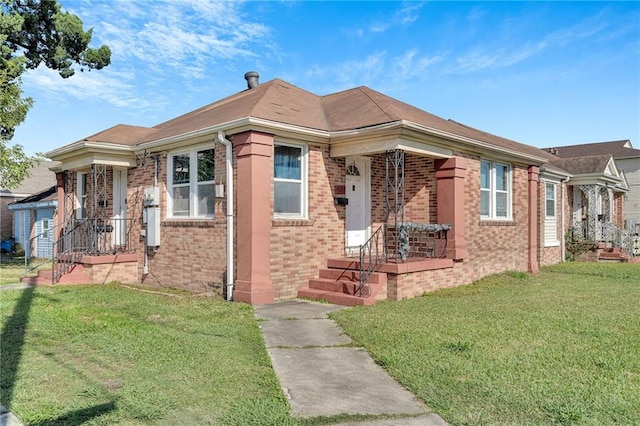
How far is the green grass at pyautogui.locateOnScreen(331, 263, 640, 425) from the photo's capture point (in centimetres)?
371

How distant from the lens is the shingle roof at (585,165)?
1875 centimetres

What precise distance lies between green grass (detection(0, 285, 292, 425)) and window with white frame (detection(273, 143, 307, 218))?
88.2 inches

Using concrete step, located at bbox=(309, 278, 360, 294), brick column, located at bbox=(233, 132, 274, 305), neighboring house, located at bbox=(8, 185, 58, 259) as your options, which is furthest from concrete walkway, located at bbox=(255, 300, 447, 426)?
neighboring house, located at bbox=(8, 185, 58, 259)

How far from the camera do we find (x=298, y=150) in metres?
9.59

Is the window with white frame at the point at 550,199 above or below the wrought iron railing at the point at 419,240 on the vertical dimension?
above

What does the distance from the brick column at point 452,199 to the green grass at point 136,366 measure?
480cm

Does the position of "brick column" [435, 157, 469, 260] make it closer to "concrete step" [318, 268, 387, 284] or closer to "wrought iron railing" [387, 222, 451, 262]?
"wrought iron railing" [387, 222, 451, 262]

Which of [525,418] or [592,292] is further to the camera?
[592,292]

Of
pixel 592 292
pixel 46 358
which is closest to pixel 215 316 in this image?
pixel 46 358

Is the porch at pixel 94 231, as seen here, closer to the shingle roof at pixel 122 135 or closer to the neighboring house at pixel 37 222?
the shingle roof at pixel 122 135

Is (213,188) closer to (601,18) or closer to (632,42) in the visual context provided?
(601,18)

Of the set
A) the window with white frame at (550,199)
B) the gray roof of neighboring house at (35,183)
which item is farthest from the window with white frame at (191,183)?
the gray roof of neighboring house at (35,183)

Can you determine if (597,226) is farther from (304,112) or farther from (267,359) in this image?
(267,359)

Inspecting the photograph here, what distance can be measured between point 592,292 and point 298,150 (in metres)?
6.78
